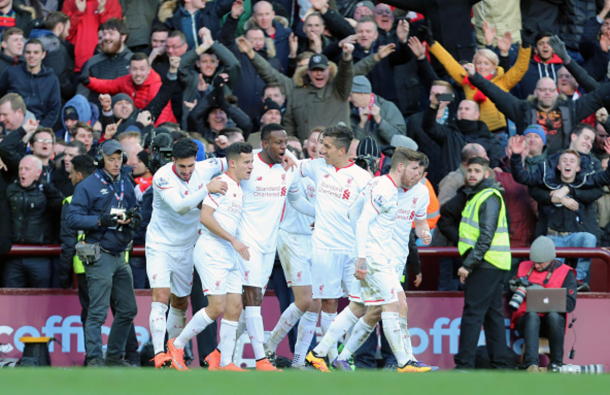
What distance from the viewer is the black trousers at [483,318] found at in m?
10.7

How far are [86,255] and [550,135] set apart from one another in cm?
645

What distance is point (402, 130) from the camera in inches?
532

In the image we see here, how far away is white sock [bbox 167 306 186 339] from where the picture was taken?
1019 centimetres

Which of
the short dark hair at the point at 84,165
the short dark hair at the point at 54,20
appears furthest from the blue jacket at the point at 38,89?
the short dark hair at the point at 84,165

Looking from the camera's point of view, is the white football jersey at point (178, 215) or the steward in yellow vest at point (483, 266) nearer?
the white football jersey at point (178, 215)

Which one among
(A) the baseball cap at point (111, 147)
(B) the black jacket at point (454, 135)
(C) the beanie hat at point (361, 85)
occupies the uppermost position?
(C) the beanie hat at point (361, 85)

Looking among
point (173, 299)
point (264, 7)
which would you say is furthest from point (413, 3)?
point (173, 299)

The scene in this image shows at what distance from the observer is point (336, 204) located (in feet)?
33.3

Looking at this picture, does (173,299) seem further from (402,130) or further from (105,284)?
(402,130)

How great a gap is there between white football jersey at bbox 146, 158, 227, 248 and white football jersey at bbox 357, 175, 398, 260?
1541 mm

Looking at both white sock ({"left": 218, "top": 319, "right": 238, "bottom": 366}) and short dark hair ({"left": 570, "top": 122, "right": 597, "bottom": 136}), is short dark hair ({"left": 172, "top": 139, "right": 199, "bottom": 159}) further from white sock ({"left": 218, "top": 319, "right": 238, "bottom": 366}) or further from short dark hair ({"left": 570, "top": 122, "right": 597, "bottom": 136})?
short dark hair ({"left": 570, "top": 122, "right": 597, "bottom": 136})

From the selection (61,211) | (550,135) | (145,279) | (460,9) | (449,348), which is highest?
(460,9)

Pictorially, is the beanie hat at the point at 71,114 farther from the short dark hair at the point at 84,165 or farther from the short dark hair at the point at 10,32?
the short dark hair at the point at 84,165

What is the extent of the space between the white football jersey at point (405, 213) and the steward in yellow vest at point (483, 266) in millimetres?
1007
